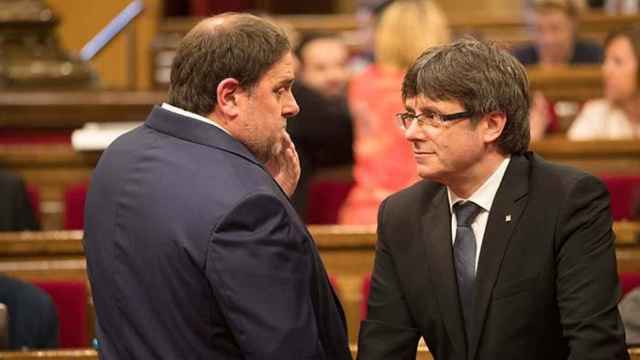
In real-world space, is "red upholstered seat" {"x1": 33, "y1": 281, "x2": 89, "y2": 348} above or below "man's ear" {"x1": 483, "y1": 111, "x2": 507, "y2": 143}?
below

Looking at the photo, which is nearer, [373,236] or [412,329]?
[412,329]

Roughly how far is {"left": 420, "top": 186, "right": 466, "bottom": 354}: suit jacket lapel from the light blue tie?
2 cm

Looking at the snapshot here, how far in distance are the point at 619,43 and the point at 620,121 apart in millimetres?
545

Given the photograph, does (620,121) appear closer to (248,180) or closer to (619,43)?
(619,43)

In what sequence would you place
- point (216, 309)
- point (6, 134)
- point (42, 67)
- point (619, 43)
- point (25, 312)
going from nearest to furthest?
point (216, 309)
point (25, 312)
point (619, 43)
point (6, 134)
point (42, 67)

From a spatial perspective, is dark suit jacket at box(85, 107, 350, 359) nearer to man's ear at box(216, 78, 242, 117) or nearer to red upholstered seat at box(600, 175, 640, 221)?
man's ear at box(216, 78, 242, 117)

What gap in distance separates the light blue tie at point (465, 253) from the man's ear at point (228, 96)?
0.58 m

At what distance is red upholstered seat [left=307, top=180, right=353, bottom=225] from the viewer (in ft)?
21.0

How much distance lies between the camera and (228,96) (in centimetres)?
264

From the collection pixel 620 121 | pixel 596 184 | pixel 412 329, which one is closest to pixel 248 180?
pixel 412 329

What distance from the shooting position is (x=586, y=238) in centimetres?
275

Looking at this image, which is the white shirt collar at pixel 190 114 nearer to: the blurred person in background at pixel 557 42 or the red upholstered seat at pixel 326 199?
the red upholstered seat at pixel 326 199

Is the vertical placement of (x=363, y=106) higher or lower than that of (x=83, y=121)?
higher

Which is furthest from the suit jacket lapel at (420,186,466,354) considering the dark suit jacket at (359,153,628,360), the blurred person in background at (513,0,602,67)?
the blurred person in background at (513,0,602,67)
